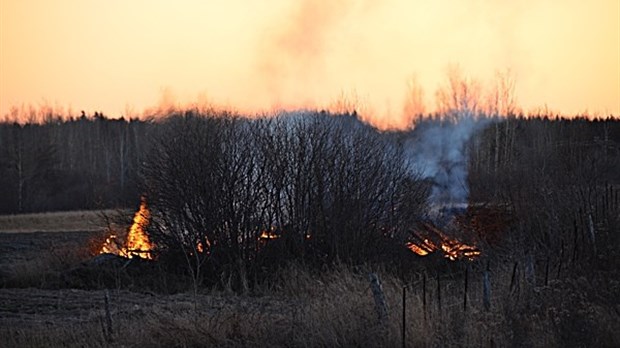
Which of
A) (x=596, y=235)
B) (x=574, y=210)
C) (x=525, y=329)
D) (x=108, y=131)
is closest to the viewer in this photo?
(x=525, y=329)

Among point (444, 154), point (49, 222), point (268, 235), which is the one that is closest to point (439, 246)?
point (268, 235)

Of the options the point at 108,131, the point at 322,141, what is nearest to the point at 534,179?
the point at 322,141

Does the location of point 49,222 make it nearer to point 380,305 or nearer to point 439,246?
point 439,246

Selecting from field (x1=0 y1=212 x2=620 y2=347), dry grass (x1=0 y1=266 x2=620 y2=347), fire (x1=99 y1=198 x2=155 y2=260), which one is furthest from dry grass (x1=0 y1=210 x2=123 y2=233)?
dry grass (x1=0 y1=266 x2=620 y2=347)

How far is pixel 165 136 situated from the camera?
25.6 meters

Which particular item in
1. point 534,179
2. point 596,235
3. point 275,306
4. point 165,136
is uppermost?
point 165,136

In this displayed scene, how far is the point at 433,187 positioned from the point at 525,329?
59.4ft

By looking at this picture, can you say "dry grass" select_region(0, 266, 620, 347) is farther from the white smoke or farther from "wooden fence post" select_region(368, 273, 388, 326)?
the white smoke

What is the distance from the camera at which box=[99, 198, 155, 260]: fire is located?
1005 inches

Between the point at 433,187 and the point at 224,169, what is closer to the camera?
the point at 224,169

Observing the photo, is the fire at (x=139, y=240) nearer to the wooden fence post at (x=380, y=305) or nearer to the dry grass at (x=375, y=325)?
the dry grass at (x=375, y=325)

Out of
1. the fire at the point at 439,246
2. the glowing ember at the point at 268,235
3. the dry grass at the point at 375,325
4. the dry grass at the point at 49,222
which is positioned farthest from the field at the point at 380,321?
the dry grass at the point at 49,222

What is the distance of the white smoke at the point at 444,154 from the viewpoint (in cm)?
2952

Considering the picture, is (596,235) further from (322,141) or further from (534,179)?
(322,141)
